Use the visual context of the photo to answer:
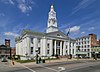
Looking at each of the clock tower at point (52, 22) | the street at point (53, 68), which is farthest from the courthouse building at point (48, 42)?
the street at point (53, 68)

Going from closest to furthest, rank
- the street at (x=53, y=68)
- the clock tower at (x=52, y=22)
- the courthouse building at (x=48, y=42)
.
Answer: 1. the street at (x=53, y=68)
2. the courthouse building at (x=48, y=42)
3. the clock tower at (x=52, y=22)

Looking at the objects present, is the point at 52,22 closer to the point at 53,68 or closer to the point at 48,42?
the point at 48,42

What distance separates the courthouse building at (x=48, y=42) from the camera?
64363 millimetres

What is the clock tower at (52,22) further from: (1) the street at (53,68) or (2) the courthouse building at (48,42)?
(1) the street at (53,68)

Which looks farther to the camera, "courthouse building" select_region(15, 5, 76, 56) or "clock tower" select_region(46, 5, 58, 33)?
"clock tower" select_region(46, 5, 58, 33)

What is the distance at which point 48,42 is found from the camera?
70.0 meters

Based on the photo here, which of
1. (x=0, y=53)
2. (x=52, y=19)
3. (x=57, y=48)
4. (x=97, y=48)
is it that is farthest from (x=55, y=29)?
(x=0, y=53)

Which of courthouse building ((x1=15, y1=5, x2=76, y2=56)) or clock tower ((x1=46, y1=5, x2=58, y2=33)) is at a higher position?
clock tower ((x1=46, y1=5, x2=58, y2=33))

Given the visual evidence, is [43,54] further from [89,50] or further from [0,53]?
[0,53]

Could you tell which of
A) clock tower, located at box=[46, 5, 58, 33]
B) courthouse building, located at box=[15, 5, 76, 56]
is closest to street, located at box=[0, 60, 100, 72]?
courthouse building, located at box=[15, 5, 76, 56]

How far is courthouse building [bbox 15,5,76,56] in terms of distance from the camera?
64.4 metres

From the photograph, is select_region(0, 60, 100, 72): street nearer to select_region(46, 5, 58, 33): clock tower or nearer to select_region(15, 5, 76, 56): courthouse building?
select_region(15, 5, 76, 56): courthouse building

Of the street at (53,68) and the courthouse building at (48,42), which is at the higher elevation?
the courthouse building at (48,42)

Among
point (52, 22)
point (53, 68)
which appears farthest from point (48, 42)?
point (53, 68)
